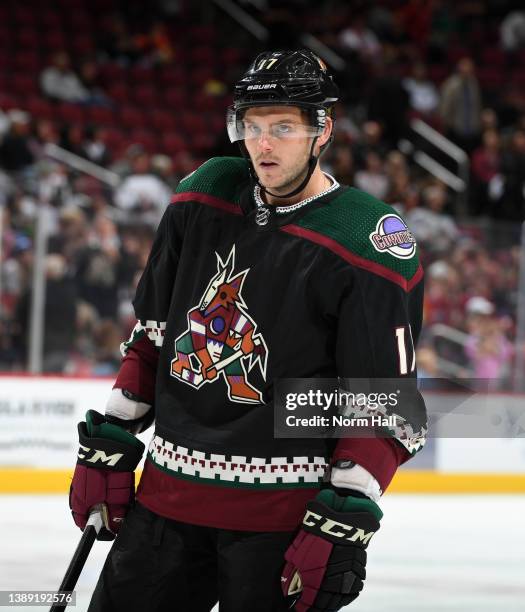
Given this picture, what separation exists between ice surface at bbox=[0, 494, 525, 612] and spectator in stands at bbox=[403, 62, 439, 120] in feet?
18.4

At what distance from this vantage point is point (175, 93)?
34.9ft

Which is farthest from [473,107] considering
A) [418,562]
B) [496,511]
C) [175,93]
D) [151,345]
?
[151,345]

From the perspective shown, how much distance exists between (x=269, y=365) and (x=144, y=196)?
4498 millimetres

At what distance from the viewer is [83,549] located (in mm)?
2186

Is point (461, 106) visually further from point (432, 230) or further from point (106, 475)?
point (106, 475)

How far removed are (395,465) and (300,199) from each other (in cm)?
49

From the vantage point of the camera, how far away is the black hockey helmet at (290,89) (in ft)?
6.81

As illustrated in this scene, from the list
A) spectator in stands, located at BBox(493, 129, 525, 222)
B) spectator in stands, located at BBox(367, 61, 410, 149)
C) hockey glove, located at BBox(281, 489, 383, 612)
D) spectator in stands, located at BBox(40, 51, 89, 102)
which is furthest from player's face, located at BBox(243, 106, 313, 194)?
spectator in stands, located at BBox(40, 51, 89, 102)

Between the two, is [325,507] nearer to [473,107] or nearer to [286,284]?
[286,284]

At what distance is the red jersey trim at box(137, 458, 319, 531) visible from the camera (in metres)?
2.04

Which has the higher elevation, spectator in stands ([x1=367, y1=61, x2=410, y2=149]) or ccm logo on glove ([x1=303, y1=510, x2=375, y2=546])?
spectator in stands ([x1=367, y1=61, x2=410, y2=149])

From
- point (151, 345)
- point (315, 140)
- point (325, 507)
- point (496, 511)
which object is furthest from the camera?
point (496, 511)

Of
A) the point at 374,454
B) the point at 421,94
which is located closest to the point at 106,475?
the point at 374,454

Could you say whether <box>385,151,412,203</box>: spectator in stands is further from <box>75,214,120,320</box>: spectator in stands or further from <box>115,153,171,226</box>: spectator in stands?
<box>75,214,120,320</box>: spectator in stands
